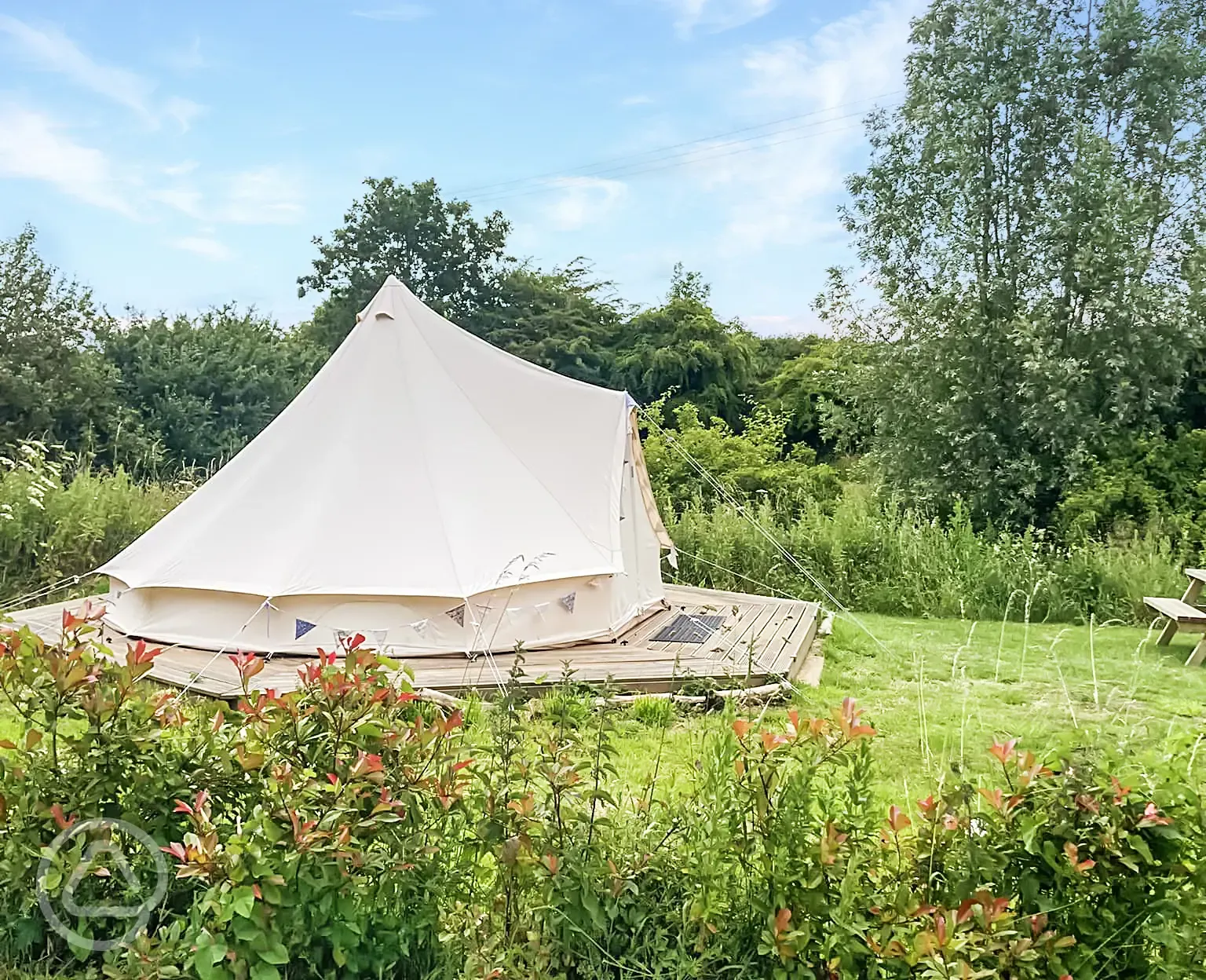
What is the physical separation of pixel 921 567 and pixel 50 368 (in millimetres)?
12843

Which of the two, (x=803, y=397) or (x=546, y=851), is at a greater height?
(x=803, y=397)

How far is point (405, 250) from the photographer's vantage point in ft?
73.3

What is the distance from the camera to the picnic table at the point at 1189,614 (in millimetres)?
6180

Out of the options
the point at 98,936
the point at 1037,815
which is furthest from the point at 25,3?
the point at 1037,815

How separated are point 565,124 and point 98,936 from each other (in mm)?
7062

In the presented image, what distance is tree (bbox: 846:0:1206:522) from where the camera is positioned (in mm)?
10422

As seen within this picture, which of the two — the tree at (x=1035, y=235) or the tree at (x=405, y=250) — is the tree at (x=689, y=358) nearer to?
the tree at (x=405, y=250)

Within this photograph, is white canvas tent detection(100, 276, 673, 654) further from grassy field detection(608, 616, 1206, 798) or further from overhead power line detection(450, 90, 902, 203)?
overhead power line detection(450, 90, 902, 203)

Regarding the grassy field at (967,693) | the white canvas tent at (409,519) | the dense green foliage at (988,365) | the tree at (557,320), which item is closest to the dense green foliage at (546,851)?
the grassy field at (967,693)

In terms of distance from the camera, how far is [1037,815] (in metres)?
1.68

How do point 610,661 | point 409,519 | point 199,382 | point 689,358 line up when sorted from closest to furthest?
point 610,661 < point 409,519 < point 199,382 < point 689,358

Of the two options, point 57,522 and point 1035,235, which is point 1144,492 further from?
point 57,522

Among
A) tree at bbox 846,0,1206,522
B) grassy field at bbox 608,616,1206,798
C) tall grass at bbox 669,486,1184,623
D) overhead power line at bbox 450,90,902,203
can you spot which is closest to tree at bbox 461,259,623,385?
overhead power line at bbox 450,90,902,203

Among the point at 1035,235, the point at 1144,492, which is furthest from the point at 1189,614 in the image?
the point at 1035,235
